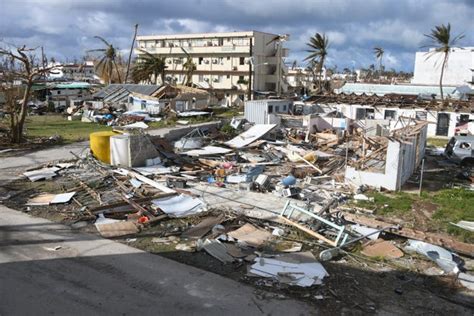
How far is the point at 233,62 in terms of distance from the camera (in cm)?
6419

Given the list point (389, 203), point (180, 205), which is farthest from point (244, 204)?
point (389, 203)

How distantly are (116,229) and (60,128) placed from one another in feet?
Answer: 84.0

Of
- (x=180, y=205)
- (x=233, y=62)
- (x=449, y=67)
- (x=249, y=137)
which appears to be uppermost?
(x=233, y=62)

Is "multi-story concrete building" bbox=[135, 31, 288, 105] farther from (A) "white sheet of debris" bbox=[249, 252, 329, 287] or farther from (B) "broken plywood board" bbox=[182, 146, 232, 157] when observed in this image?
(A) "white sheet of debris" bbox=[249, 252, 329, 287]

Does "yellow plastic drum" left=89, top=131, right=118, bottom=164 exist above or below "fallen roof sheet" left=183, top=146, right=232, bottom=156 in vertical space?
above

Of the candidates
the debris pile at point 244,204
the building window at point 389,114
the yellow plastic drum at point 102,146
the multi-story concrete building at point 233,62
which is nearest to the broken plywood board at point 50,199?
the debris pile at point 244,204

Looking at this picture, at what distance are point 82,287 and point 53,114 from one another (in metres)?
42.1

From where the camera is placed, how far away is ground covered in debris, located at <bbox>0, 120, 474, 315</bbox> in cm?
897

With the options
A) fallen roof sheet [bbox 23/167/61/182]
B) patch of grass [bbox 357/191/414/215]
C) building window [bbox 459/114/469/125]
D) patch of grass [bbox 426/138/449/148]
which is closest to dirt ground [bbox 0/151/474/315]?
patch of grass [bbox 357/191/414/215]

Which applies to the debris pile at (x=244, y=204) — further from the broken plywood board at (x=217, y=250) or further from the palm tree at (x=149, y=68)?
the palm tree at (x=149, y=68)

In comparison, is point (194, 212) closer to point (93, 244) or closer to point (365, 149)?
point (93, 244)

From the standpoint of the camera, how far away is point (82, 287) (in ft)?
27.8

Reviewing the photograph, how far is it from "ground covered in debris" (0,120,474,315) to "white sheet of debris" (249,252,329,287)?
1.0 inches

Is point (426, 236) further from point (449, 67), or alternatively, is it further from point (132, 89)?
point (449, 67)
